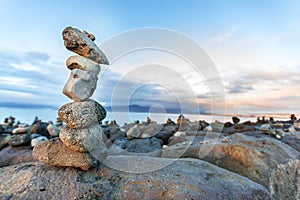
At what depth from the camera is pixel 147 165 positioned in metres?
5.02

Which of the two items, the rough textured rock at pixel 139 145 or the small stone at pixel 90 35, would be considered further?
the rough textured rock at pixel 139 145

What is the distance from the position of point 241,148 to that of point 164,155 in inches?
118

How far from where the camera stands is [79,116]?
4758 millimetres

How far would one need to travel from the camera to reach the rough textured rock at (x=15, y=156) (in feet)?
30.5

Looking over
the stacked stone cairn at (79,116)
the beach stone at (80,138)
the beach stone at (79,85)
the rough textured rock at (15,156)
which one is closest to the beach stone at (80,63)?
the stacked stone cairn at (79,116)

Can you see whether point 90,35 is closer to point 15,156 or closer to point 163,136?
point 15,156

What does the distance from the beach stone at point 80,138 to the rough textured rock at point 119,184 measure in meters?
0.51

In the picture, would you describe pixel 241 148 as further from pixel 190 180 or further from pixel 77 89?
pixel 77 89

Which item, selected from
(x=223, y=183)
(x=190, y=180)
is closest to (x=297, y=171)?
(x=223, y=183)

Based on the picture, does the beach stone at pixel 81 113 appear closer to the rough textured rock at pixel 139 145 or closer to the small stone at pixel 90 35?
the small stone at pixel 90 35

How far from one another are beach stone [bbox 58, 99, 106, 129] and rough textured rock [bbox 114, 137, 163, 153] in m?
7.64

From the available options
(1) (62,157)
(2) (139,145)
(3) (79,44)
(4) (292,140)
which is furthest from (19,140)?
(4) (292,140)

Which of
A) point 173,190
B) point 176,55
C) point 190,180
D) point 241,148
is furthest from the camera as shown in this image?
point 241,148

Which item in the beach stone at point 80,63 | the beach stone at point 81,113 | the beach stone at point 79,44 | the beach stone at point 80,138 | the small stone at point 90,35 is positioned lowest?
the beach stone at point 80,138
